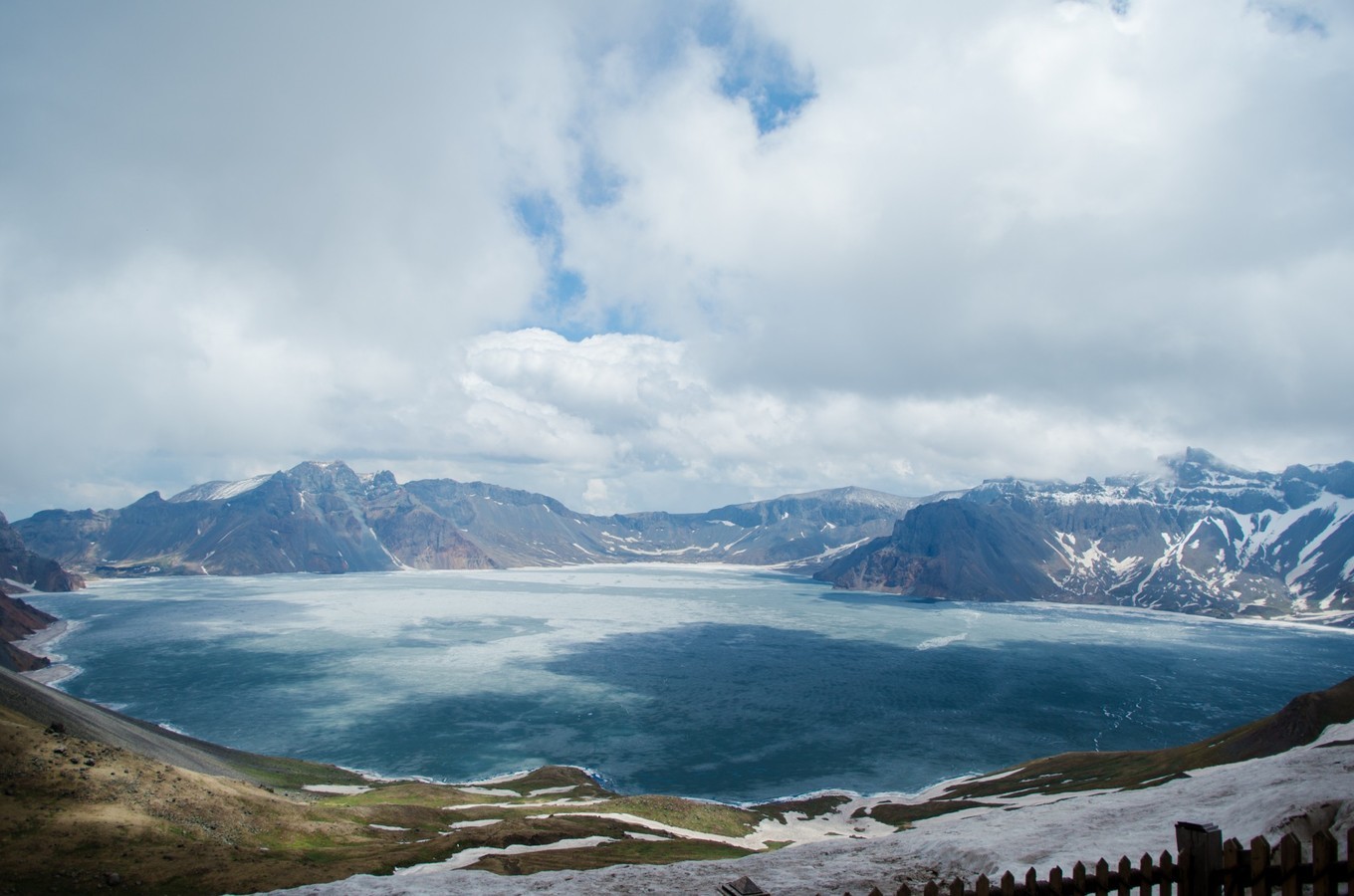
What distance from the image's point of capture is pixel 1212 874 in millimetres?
11930

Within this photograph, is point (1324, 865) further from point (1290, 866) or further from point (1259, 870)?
point (1259, 870)

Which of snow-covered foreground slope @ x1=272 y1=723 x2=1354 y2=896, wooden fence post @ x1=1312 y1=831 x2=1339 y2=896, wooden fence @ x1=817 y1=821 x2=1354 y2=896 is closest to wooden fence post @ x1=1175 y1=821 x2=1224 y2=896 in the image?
wooden fence @ x1=817 y1=821 x2=1354 y2=896

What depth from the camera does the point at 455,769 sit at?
12381 cm

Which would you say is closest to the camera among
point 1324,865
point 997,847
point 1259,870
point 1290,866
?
point 1290,866

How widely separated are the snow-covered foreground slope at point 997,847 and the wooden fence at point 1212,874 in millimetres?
12912

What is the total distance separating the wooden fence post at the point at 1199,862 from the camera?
1182 cm

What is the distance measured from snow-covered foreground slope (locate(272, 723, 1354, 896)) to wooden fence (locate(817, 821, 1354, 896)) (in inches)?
508

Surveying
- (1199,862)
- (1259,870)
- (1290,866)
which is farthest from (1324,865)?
(1199,862)

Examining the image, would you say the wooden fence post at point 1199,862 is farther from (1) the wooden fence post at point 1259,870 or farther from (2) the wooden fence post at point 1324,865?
(2) the wooden fence post at point 1324,865

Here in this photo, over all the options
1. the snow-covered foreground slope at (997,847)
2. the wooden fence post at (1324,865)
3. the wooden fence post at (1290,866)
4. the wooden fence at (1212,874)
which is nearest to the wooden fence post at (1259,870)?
the wooden fence at (1212,874)

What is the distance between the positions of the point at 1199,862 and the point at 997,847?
66.2 ft

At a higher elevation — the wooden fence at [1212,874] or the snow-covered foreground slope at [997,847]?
the wooden fence at [1212,874]

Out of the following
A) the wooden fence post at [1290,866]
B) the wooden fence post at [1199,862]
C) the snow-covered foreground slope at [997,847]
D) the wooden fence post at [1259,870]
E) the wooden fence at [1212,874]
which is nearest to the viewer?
the wooden fence post at [1290,866]

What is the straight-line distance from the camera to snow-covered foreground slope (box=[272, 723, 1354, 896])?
83.4 ft
